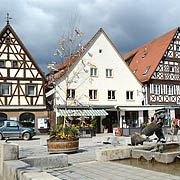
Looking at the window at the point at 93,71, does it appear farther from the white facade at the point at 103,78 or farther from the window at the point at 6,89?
the window at the point at 6,89

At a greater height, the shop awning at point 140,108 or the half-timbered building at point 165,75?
the half-timbered building at point 165,75

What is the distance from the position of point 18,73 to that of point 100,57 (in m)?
9.85

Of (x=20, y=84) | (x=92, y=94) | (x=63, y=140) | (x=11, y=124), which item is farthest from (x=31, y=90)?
(x=63, y=140)

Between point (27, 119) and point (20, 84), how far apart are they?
147 inches

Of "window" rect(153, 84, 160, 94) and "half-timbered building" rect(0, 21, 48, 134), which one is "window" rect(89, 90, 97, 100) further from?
"window" rect(153, 84, 160, 94)

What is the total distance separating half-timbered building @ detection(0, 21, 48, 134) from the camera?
101 feet

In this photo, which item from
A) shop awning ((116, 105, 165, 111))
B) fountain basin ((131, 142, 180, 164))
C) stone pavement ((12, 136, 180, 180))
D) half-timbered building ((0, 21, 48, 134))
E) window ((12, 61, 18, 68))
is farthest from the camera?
shop awning ((116, 105, 165, 111))

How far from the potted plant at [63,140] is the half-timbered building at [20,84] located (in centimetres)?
1810

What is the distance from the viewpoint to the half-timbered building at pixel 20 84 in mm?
30922

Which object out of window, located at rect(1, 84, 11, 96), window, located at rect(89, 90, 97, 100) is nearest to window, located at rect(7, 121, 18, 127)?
window, located at rect(1, 84, 11, 96)

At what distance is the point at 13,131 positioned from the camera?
25.6 metres

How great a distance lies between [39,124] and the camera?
31.6m

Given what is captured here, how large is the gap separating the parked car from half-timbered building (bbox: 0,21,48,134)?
5.12 metres

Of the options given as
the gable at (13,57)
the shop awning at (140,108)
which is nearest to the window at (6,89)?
the gable at (13,57)
